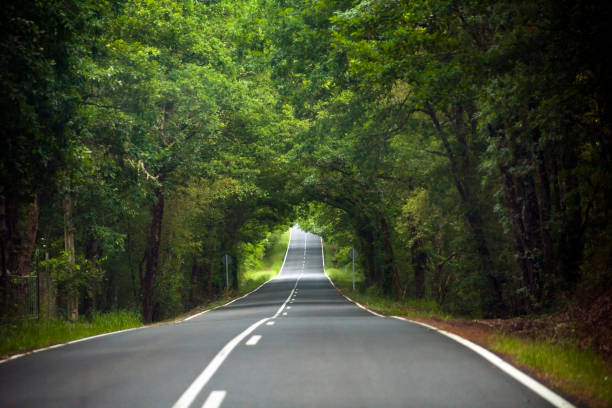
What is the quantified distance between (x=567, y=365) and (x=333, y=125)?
13.5 meters

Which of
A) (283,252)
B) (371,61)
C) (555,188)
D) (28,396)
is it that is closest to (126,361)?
(28,396)

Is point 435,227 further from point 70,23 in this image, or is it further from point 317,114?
point 70,23

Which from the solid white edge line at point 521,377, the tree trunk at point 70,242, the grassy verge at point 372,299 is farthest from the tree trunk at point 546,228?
the tree trunk at point 70,242

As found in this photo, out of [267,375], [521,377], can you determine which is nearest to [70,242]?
[267,375]

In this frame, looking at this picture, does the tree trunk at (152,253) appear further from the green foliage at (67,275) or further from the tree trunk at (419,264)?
the tree trunk at (419,264)

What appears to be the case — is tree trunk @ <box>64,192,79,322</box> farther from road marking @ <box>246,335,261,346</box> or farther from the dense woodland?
road marking @ <box>246,335,261,346</box>

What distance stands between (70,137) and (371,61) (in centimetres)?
647

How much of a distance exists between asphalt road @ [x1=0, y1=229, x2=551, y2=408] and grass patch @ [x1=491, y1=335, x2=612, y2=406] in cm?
55

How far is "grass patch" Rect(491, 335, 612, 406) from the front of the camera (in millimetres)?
6438

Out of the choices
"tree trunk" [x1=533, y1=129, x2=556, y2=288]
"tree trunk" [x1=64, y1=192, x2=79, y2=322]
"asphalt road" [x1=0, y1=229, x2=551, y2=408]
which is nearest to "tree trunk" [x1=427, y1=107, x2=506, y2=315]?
"tree trunk" [x1=533, y1=129, x2=556, y2=288]

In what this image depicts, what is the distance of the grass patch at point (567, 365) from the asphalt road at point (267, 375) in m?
0.55

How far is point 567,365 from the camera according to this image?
7922 millimetres

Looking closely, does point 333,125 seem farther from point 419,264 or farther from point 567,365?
point 419,264

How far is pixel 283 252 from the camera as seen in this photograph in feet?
426
